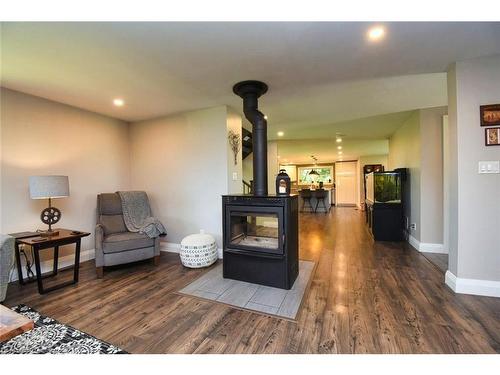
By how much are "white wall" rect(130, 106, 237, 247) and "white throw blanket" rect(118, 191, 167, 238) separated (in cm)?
37

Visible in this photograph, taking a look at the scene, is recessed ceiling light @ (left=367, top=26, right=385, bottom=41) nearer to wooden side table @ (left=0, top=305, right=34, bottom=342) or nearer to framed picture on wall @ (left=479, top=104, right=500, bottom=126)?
framed picture on wall @ (left=479, top=104, right=500, bottom=126)

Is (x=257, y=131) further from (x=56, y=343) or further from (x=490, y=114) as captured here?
(x=56, y=343)

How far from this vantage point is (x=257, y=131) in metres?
2.62

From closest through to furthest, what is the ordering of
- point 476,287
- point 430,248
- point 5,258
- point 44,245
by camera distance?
point 5,258
point 476,287
point 44,245
point 430,248

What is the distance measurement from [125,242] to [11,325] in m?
1.82

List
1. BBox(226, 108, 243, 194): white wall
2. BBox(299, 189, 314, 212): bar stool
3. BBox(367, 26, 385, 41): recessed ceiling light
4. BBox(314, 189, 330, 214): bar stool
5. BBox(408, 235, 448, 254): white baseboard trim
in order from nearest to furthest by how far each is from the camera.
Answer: BBox(367, 26, 385, 41): recessed ceiling light < BBox(226, 108, 243, 194): white wall < BBox(408, 235, 448, 254): white baseboard trim < BBox(314, 189, 330, 214): bar stool < BBox(299, 189, 314, 212): bar stool

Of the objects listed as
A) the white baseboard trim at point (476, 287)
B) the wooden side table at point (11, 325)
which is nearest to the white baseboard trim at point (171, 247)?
the wooden side table at point (11, 325)

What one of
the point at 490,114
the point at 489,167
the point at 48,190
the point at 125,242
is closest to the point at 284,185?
the point at 489,167

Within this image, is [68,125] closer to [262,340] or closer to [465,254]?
[262,340]

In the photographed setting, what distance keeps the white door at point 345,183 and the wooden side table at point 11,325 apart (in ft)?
37.5

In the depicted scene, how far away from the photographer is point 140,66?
2146 mm

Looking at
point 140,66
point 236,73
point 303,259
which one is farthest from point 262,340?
point 140,66

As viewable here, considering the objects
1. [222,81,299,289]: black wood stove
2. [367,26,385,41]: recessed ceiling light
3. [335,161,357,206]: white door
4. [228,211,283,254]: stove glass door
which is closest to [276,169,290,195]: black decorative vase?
[222,81,299,289]: black wood stove

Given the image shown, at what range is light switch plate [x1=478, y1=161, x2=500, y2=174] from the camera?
2.11m
